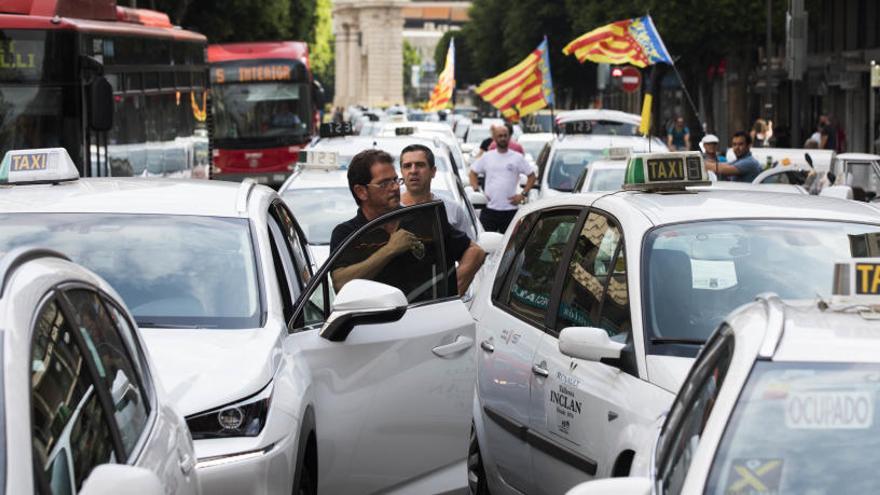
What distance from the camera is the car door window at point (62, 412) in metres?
3.64

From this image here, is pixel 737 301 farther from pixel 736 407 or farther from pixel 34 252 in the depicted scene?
pixel 34 252

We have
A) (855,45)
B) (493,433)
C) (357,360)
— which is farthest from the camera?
(855,45)

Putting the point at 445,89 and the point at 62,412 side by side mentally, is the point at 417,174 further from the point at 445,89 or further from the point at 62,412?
the point at 445,89

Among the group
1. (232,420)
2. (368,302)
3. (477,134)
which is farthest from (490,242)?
(477,134)

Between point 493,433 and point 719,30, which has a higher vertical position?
point 719,30

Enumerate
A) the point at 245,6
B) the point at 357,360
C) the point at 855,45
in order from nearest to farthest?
1. the point at 357,360
2. the point at 855,45
3. the point at 245,6

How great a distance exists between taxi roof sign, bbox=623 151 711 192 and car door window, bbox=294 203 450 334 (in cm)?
104

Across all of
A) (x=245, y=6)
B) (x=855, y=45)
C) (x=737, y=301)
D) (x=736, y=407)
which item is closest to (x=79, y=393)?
(x=736, y=407)

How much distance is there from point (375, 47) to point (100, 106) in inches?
6250

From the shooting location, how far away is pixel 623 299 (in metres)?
7.23

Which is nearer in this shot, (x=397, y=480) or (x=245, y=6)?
(x=397, y=480)

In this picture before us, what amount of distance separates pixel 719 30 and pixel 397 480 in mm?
43459

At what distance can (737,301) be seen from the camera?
7176 mm

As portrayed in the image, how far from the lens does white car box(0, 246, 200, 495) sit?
3.57 metres
